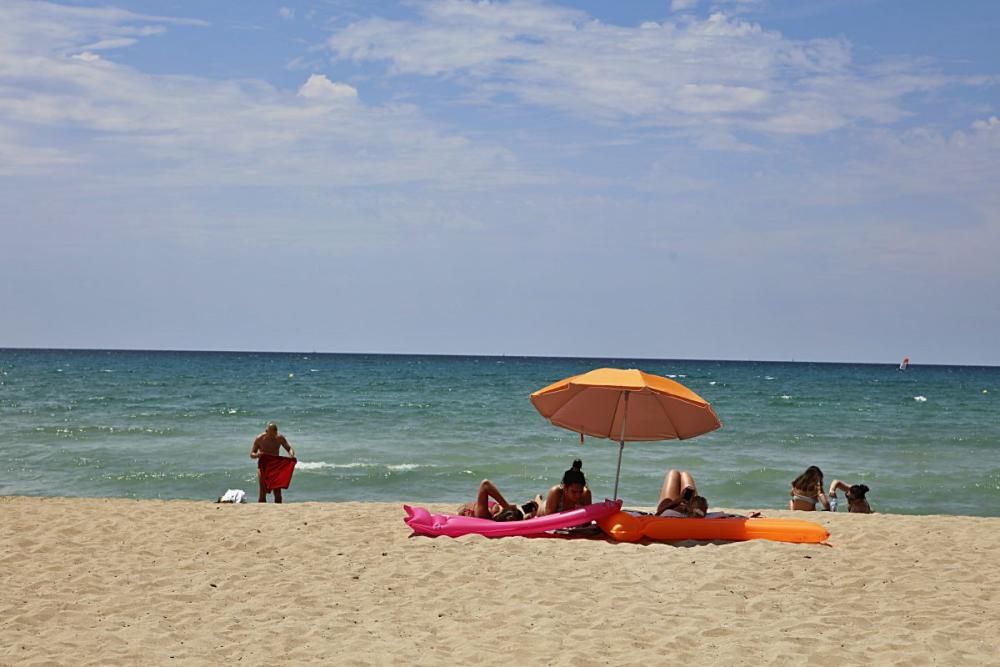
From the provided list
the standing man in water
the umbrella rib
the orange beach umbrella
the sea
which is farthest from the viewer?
the sea

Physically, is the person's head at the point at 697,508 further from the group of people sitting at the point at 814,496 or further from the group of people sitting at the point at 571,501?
the group of people sitting at the point at 814,496

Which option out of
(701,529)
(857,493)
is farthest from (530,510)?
(857,493)

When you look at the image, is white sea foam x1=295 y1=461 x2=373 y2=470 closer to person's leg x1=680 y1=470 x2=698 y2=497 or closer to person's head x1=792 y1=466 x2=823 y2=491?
person's head x1=792 y1=466 x2=823 y2=491

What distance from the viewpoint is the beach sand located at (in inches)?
227

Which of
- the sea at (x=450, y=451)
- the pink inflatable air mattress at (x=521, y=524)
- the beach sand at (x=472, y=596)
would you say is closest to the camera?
the beach sand at (x=472, y=596)

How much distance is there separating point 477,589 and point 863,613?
2803 millimetres

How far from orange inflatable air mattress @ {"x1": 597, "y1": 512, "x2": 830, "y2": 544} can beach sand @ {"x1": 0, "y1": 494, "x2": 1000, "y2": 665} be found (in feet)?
0.57

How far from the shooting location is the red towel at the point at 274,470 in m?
12.7

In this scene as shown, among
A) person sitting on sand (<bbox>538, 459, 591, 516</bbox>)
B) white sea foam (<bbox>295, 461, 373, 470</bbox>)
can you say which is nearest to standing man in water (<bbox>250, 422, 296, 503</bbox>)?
person sitting on sand (<bbox>538, 459, 591, 516</bbox>)

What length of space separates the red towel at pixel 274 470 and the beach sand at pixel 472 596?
105 inches

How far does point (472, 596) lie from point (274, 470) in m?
6.40

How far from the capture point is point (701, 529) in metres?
9.02

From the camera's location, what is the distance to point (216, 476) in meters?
17.8

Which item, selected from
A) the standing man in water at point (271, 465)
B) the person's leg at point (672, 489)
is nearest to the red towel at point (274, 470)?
the standing man in water at point (271, 465)
